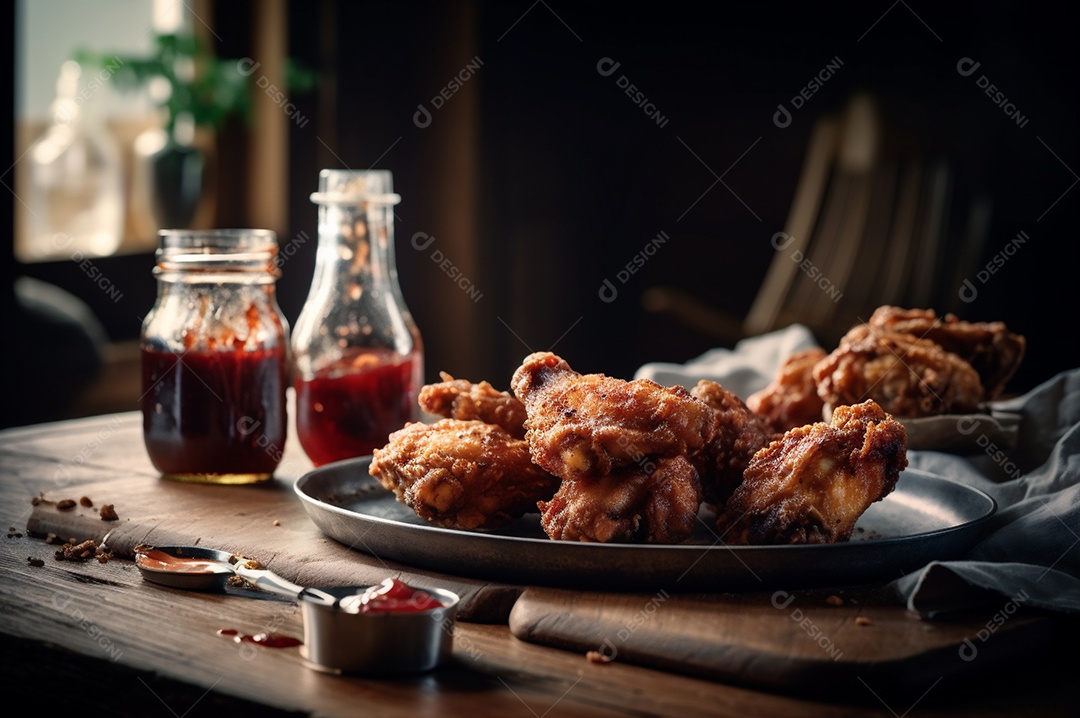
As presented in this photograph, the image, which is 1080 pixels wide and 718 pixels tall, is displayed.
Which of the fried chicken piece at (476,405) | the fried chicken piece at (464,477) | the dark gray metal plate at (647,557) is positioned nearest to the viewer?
the dark gray metal plate at (647,557)

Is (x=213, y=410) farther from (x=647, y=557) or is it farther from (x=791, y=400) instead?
(x=791, y=400)

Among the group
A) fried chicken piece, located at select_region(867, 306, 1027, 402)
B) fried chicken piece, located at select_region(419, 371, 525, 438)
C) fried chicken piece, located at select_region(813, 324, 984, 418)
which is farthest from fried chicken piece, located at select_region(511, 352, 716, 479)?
fried chicken piece, located at select_region(867, 306, 1027, 402)

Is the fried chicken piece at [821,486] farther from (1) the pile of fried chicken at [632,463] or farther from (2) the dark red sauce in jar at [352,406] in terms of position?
(2) the dark red sauce in jar at [352,406]

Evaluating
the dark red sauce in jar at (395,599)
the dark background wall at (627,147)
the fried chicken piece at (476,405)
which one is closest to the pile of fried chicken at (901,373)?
the fried chicken piece at (476,405)

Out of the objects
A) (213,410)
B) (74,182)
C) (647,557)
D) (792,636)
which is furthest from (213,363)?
(74,182)

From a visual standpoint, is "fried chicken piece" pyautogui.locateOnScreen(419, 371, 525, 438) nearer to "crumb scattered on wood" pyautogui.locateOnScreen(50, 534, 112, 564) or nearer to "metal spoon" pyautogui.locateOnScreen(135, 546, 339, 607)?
"metal spoon" pyautogui.locateOnScreen(135, 546, 339, 607)

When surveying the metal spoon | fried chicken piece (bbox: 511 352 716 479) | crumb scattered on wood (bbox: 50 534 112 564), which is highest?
fried chicken piece (bbox: 511 352 716 479)
